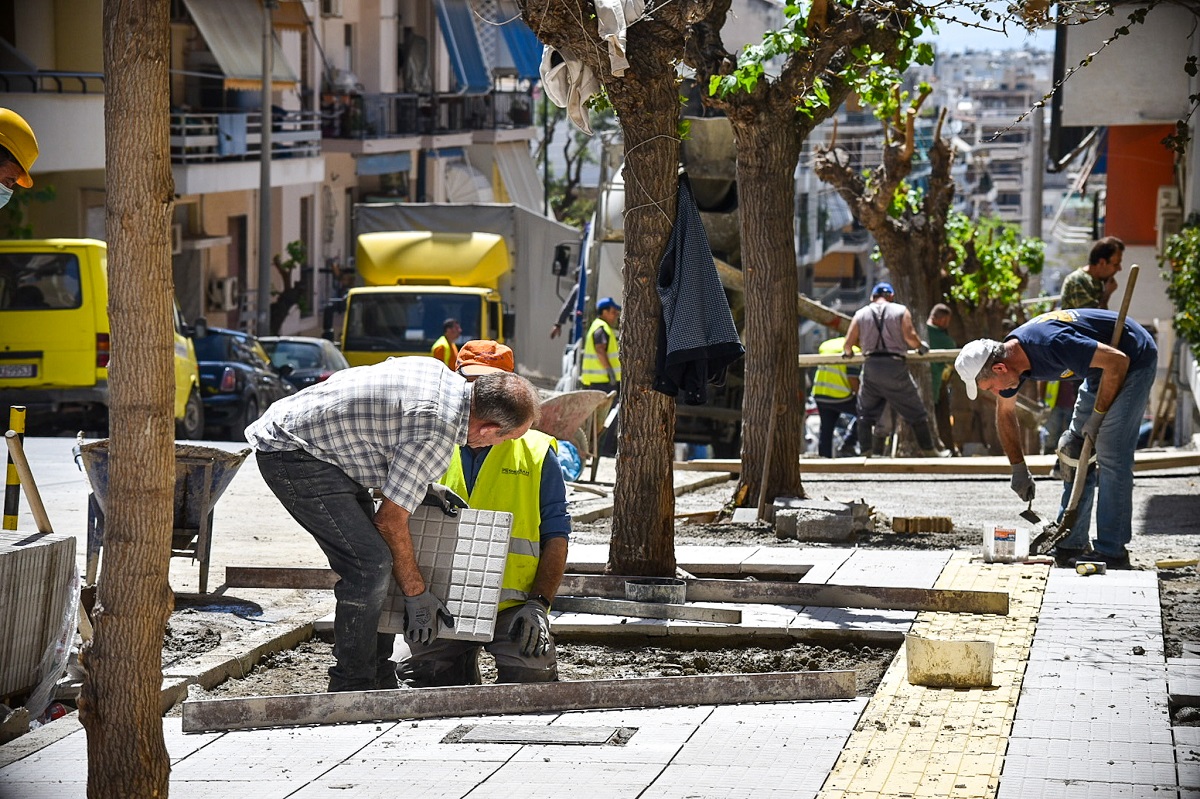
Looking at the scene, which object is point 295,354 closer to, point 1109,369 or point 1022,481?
point 1022,481

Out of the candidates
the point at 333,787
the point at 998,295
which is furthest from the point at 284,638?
the point at 998,295

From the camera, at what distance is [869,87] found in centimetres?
1079

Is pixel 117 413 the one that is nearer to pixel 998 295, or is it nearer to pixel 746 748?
pixel 746 748

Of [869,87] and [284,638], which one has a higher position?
[869,87]

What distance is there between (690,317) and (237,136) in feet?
76.0

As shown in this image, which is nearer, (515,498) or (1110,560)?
(515,498)

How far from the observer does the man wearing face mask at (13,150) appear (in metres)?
6.03

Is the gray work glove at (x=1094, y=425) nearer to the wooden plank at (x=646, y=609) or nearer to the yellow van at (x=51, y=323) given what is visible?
the wooden plank at (x=646, y=609)

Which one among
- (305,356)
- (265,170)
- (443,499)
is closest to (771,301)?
(443,499)

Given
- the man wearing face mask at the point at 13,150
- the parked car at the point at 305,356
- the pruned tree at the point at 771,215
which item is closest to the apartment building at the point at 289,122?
the parked car at the point at 305,356

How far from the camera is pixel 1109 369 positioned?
830 cm

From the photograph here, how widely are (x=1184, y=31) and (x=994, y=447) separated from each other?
5.50 meters

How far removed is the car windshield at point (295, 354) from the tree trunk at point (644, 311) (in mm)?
14974

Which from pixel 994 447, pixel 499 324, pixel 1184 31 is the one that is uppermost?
pixel 1184 31
